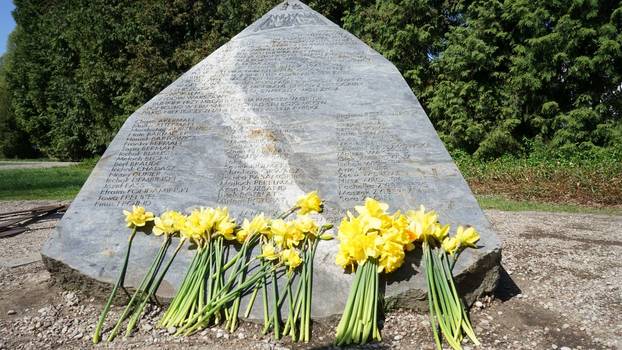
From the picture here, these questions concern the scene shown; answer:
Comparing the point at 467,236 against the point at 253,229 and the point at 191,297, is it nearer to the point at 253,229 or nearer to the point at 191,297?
the point at 253,229

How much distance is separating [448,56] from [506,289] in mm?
9736

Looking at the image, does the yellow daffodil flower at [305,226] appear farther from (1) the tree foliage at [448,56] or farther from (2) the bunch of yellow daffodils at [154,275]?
(1) the tree foliage at [448,56]

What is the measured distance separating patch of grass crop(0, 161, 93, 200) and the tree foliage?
11.1ft

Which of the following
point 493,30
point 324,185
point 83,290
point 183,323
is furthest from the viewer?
point 493,30

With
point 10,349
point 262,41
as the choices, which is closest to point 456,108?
point 262,41

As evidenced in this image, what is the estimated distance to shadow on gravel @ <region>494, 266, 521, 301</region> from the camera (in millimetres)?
3091

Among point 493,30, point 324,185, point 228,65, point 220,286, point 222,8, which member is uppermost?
point 222,8

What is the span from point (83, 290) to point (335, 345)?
1.71 meters

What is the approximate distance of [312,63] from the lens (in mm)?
4430

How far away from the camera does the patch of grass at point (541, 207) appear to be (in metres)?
7.23

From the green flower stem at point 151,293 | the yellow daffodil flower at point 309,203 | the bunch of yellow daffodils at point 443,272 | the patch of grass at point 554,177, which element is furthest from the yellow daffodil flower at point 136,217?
the patch of grass at point 554,177

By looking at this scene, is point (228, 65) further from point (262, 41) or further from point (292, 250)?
point (292, 250)

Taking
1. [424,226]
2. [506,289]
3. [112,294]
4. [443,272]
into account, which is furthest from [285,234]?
[506,289]

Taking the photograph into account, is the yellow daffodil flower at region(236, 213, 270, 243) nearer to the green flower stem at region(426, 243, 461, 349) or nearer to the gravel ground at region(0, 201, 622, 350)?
the gravel ground at region(0, 201, 622, 350)
